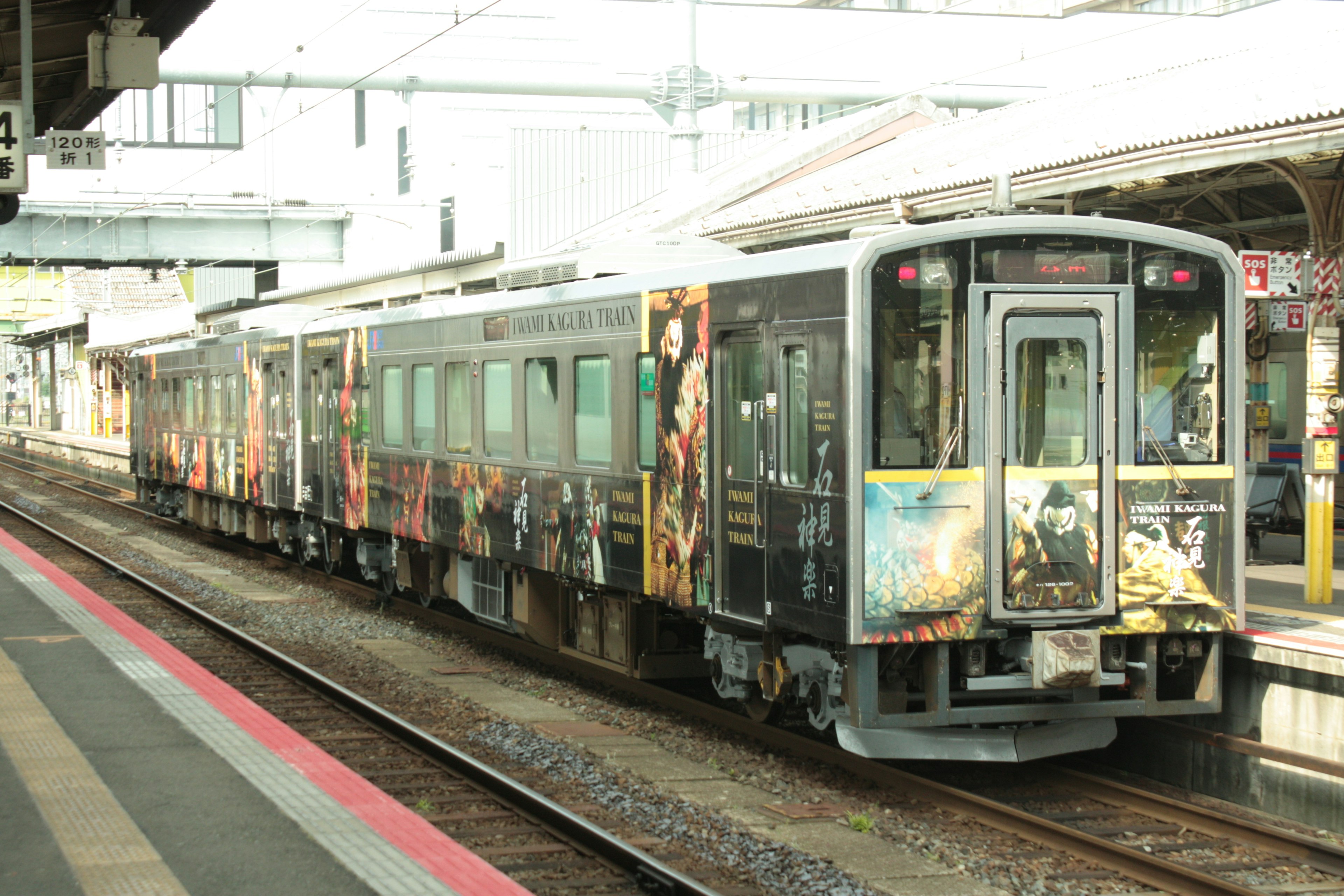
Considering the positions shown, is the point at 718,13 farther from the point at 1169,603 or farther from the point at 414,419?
the point at 1169,603

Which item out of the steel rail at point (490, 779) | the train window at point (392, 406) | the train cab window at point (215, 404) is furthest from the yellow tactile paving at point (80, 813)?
the train cab window at point (215, 404)

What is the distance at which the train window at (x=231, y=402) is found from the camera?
20828 millimetres

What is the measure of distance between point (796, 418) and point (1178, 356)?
2170 mm

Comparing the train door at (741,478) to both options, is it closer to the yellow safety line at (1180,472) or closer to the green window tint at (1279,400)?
the yellow safety line at (1180,472)

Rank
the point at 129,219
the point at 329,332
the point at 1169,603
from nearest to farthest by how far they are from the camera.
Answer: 1. the point at 1169,603
2. the point at 329,332
3. the point at 129,219

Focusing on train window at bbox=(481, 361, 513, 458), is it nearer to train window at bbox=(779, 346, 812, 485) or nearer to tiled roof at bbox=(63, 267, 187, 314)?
train window at bbox=(779, 346, 812, 485)

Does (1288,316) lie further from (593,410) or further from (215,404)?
(215,404)

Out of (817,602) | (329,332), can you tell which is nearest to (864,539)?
(817,602)

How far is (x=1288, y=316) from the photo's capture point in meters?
14.3

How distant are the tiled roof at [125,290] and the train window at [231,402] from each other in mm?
49152

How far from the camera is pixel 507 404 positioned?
38.9ft

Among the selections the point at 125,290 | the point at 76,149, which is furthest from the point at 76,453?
the point at 76,149

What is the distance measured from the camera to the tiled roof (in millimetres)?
70625

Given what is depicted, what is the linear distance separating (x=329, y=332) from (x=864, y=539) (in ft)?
34.4
